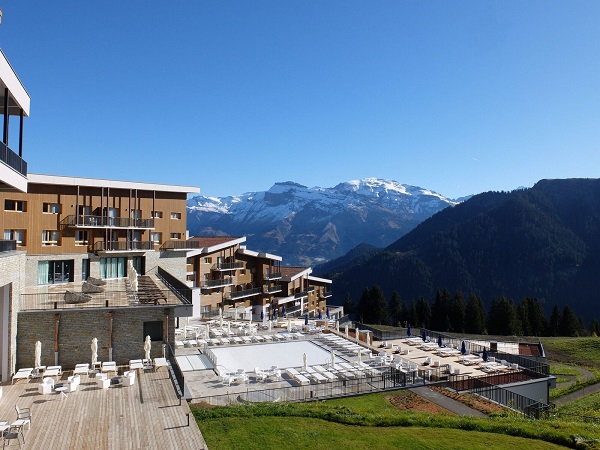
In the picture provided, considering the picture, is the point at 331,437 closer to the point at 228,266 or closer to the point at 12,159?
the point at 12,159

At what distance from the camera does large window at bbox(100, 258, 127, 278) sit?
37.5 m

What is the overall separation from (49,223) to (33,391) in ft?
64.5

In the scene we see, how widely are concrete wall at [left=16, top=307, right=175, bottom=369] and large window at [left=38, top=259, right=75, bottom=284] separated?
1296 cm

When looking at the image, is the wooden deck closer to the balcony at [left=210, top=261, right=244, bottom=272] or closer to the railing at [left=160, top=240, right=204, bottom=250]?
the railing at [left=160, top=240, right=204, bottom=250]

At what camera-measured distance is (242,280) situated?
5712cm

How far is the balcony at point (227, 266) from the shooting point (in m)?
52.1

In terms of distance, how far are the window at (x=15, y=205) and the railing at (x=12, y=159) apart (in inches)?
499

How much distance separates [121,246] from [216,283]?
15.2 meters

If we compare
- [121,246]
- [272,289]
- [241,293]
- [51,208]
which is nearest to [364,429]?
[121,246]

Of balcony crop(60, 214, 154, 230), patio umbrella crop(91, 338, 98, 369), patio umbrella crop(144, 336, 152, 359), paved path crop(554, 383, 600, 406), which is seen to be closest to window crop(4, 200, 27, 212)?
balcony crop(60, 214, 154, 230)

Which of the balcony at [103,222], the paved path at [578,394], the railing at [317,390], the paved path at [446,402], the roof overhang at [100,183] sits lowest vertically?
the paved path at [578,394]

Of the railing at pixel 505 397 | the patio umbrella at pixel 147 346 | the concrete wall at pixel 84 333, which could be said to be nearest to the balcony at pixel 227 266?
the concrete wall at pixel 84 333

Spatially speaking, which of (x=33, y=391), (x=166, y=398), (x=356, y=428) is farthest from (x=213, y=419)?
(x=33, y=391)

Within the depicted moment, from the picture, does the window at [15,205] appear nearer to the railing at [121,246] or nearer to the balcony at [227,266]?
the railing at [121,246]
